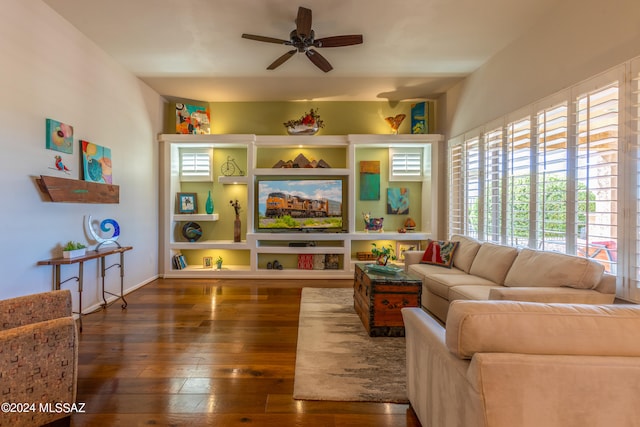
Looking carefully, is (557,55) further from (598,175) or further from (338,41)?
(338,41)

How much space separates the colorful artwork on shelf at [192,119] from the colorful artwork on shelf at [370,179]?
288cm

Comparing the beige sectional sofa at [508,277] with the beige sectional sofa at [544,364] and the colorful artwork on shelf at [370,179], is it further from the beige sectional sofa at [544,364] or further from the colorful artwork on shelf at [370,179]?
the colorful artwork on shelf at [370,179]

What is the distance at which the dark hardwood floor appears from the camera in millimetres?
1812

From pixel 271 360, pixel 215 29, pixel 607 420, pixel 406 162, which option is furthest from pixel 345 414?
pixel 406 162

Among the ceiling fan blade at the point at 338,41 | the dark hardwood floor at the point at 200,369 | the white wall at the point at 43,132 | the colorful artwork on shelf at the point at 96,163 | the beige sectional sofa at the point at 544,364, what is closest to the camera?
the beige sectional sofa at the point at 544,364

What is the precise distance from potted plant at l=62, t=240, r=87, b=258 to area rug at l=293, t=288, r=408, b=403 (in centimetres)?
235

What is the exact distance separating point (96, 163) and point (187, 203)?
6.14 feet

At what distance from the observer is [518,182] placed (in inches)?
133

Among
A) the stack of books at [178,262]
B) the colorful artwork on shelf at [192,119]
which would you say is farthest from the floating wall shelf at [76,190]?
the colorful artwork on shelf at [192,119]

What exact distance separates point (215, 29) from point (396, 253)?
4.28m

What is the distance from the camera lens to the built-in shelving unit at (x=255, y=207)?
16.9 ft

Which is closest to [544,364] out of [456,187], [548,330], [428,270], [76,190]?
[548,330]

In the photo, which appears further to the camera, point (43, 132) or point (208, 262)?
point (208, 262)

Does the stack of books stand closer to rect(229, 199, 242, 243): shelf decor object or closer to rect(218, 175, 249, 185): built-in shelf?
rect(229, 199, 242, 243): shelf decor object
